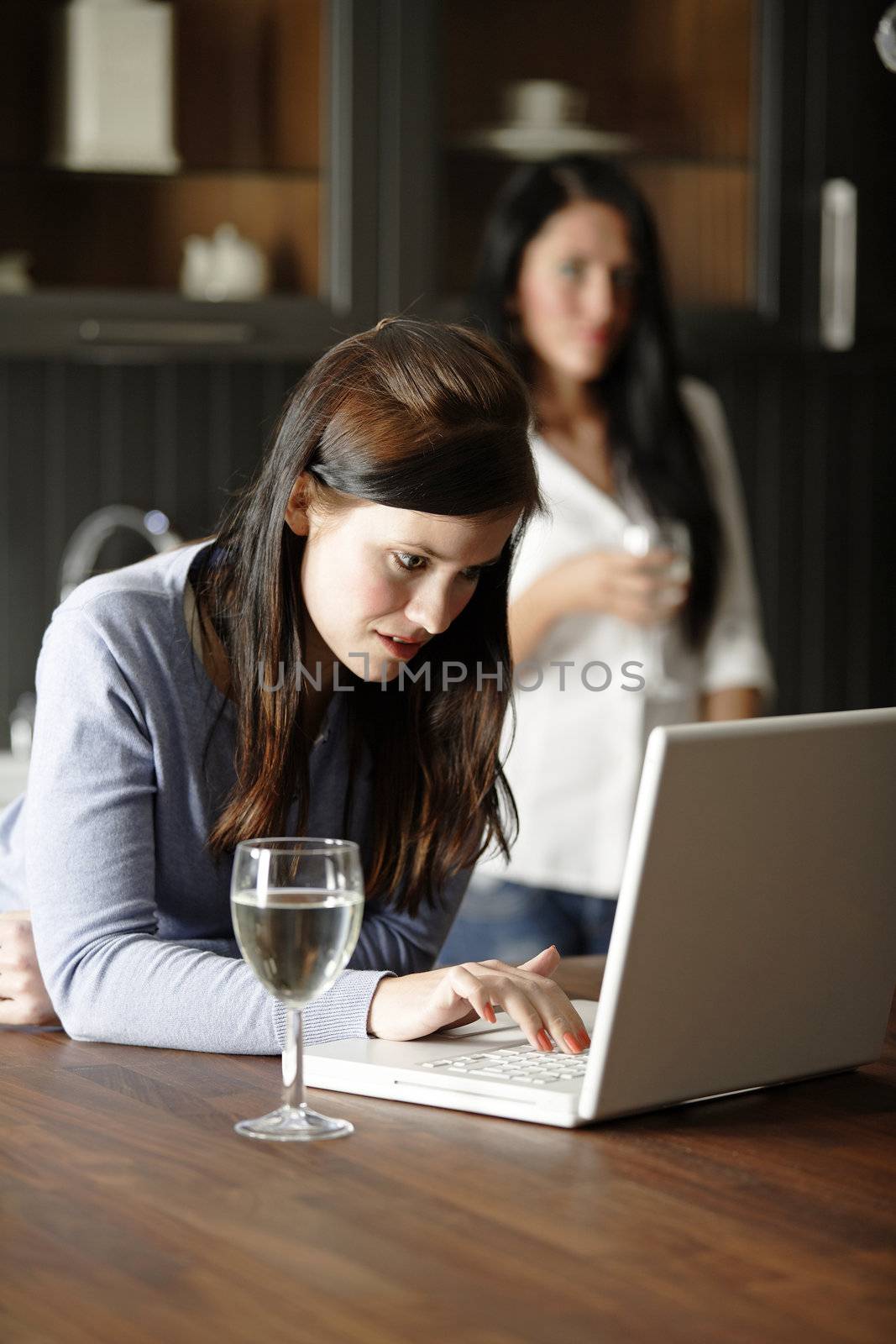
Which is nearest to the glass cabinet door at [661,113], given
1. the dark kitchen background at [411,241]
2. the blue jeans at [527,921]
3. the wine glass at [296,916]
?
the dark kitchen background at [411,241]

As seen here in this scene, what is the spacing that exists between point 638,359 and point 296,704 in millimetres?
1289

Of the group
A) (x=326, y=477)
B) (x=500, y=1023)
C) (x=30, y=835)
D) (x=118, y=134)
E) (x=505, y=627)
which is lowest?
(x=500, y=1023)

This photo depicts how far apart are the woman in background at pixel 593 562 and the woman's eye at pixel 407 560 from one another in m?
0.96

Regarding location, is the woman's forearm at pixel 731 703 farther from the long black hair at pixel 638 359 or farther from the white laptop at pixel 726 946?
the white laptop at pixel 726 946

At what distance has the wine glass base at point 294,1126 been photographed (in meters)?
1.03

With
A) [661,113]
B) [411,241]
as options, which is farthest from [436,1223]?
[661,113]

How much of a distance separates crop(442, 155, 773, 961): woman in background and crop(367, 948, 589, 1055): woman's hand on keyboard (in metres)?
1.21

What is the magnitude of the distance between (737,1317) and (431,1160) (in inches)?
10.1

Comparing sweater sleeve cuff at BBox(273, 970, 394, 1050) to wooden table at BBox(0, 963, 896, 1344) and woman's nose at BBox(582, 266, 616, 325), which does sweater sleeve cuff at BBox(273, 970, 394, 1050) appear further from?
woman's nose at BBox(582, 266, 616, 325)

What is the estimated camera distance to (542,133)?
123 inches

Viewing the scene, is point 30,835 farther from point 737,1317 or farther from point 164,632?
point 737,1317

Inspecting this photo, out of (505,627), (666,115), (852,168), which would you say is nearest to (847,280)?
(852,168)

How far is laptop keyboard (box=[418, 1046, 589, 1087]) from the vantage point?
112cm

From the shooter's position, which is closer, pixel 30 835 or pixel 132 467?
pixel 30 835
